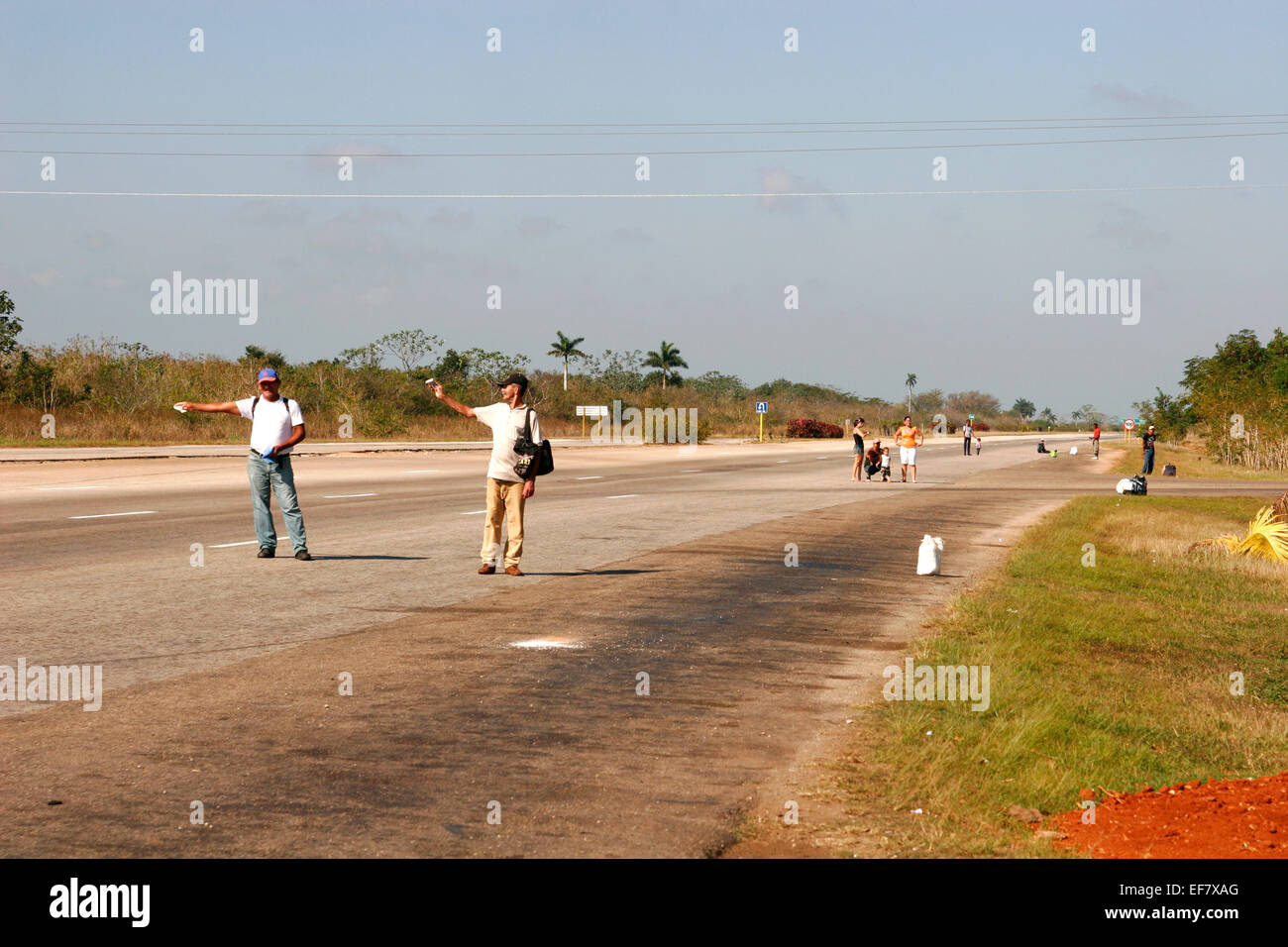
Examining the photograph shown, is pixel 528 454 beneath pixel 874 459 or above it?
above

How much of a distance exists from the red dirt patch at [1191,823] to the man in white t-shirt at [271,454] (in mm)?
10403

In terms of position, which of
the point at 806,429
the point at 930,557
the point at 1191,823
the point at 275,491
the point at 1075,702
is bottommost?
the point at 1075,702

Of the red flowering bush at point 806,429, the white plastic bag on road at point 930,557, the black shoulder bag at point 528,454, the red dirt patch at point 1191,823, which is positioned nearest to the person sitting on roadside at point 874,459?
the white plastic bag on road at point 930,557

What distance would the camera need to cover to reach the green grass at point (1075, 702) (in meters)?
6.12

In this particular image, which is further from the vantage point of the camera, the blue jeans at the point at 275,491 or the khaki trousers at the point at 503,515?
the blue jeans at the point at 275,491

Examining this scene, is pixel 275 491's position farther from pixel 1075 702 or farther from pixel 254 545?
pixel 1075 702

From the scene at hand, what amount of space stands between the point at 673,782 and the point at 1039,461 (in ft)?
198

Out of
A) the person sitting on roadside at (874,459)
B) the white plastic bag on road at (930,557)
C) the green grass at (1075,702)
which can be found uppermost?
the person sitting on roadside at (874,459)

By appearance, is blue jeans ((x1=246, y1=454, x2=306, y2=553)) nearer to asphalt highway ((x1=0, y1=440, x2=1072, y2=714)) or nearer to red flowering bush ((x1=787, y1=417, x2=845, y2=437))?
asphalt highway ((x1=0, y1=440, x2=1072, y2=714))

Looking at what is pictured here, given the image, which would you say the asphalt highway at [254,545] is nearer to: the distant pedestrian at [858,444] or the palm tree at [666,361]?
the distant pedestrian at [858,444]

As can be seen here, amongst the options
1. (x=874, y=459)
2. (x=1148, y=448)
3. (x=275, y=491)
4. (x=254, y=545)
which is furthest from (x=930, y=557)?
(x=1148, y=448)

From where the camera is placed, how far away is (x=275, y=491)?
566 inches

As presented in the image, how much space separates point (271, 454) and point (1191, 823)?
11.2 meters
